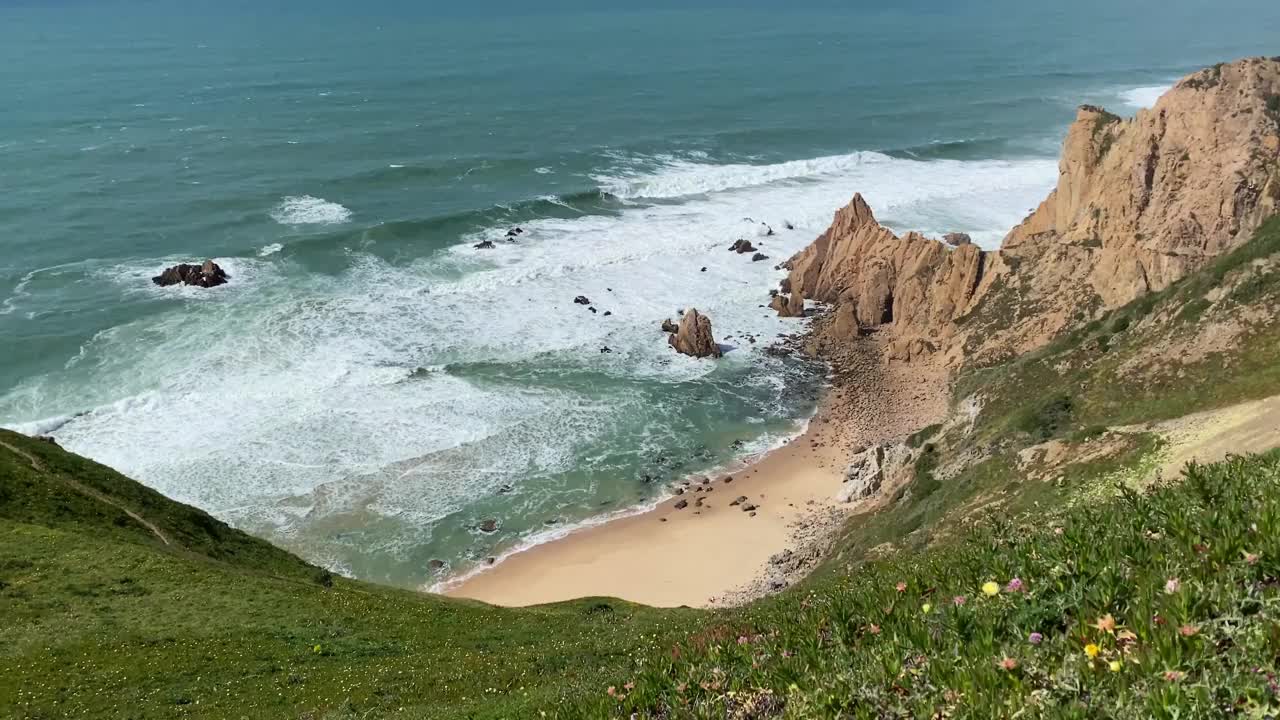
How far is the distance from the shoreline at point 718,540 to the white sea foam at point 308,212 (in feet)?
199

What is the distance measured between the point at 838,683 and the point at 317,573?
3106 centimetres

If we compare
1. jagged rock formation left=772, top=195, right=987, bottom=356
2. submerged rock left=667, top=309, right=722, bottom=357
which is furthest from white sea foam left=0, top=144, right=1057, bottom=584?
jagged rock formation left=772, top=195, right=987, bottom=356

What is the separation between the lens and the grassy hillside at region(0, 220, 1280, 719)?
715 centimetres

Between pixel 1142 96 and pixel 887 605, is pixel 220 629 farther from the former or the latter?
pixel 1142 96

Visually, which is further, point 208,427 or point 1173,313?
point 208,427

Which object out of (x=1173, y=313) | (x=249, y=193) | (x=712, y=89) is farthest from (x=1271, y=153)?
(x=712, y=89)

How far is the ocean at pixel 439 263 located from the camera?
51.6 m

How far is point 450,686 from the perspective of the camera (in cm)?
2044

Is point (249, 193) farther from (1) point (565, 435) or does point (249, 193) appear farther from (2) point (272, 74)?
(2) point (272, 74)

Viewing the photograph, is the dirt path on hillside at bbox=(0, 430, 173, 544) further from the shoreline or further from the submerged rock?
the submerged rock

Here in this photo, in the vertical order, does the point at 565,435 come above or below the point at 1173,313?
below

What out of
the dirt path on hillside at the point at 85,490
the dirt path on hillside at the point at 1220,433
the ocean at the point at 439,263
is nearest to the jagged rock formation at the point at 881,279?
the ocean at the point at 439,263

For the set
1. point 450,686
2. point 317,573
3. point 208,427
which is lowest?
point 208,427

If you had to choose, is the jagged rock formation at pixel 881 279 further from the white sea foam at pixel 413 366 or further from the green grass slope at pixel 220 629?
the green grass slope at pixel 220 629
